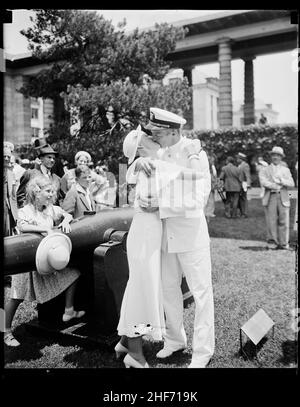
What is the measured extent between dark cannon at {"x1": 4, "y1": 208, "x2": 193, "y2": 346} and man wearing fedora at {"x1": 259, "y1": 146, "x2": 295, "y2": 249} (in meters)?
4.19

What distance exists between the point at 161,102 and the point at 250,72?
50.7 ft

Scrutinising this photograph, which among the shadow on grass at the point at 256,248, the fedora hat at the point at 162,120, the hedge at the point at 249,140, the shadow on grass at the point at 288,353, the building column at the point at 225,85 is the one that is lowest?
the shadow on grass at the point at 288,353

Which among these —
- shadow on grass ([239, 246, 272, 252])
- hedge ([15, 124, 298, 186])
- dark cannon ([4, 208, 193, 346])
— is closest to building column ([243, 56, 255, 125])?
hedge ([15, 124, 298, 186])

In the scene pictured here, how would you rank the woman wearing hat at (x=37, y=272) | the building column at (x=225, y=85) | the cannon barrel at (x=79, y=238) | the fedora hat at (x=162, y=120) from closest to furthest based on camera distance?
the fedora hat at (x=162, y=120) < the cannon barrel at (x=79, y=238) < the woman wearing hat at (x=37, y=272) < the building column at (x=225, y=85)

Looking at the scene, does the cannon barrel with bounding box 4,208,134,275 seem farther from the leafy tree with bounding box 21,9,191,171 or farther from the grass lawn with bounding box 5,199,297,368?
the leafy tree with bounding box 21,9,191,171

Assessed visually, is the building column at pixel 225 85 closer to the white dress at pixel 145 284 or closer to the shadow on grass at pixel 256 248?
the shadow on grass at pixel 256 248

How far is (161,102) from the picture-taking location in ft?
26.4

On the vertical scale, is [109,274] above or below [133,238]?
below

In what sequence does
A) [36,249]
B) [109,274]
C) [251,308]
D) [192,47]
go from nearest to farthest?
[36,249], [109,274], [251,308], [192,47]

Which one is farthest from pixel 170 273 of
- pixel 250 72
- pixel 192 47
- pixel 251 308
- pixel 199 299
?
pixel 250 72

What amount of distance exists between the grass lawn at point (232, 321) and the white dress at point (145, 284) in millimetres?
431

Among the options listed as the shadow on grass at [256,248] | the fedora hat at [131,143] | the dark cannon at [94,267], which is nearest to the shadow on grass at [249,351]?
the dark cannon at [94,267]

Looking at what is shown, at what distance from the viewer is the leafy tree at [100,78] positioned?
7.56 metres
